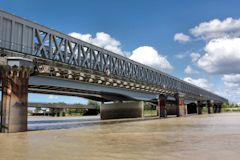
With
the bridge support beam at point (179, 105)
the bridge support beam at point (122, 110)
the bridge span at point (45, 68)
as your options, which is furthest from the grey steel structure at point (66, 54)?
the bridge support beam at point (179, 105)

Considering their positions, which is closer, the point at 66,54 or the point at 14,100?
the point at 14,100

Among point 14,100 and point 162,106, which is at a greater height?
point 162,106

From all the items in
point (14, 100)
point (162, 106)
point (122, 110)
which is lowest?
point (122, 110)

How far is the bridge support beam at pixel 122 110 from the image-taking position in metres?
115

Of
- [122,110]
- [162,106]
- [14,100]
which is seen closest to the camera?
[14,100]

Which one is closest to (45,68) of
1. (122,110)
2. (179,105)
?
(122,110)

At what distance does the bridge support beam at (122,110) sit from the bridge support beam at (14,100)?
75984mm

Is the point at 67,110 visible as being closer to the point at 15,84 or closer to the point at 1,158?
the point at 15,84

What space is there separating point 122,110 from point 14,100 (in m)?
79.2

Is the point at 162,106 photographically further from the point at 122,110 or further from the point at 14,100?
the point at 14,100

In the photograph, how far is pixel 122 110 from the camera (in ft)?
385

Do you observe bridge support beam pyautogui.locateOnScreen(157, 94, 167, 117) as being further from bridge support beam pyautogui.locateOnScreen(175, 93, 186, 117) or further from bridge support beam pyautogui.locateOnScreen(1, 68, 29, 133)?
bridge support beam pyautogui.locateOnScreen(1, 68, 29, 133)

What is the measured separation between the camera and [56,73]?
49.6 m

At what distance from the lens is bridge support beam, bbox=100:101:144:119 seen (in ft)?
378
